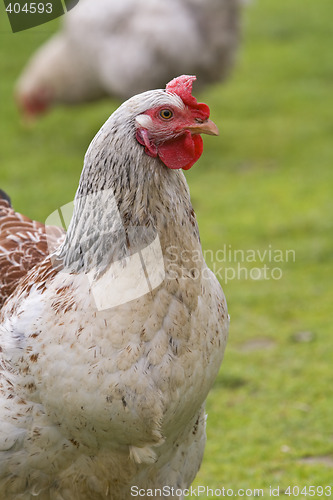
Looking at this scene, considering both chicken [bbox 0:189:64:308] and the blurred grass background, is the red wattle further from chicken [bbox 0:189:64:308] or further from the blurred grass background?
the blurred grass background

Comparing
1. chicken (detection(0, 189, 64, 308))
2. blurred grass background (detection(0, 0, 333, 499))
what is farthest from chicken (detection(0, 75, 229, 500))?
blurred grass background (detection(0, 0, 333, 499))

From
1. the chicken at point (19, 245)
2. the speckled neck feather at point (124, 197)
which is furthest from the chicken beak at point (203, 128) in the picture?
the chicken at point (19, 245)

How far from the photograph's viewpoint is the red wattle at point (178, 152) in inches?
Result: 108

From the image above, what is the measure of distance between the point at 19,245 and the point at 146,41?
19.2 feet

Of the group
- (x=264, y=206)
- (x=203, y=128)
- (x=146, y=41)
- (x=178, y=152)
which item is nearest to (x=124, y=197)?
(x=178, y=152)

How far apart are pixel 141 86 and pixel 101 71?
2.37 feet

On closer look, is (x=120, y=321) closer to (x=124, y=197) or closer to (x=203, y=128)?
(x=124, y=197)

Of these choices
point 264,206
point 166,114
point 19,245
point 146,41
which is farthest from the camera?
point 146,41

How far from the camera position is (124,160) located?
271cm

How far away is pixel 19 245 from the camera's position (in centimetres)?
360

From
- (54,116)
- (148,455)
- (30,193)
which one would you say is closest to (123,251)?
(148,455)

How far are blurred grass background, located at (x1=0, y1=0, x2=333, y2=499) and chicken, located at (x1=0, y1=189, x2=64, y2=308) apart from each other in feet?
5.23

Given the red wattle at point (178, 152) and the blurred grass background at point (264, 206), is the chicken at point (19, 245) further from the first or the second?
the blurred grass background at point (264, 206)

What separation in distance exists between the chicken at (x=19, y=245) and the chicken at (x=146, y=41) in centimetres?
544
